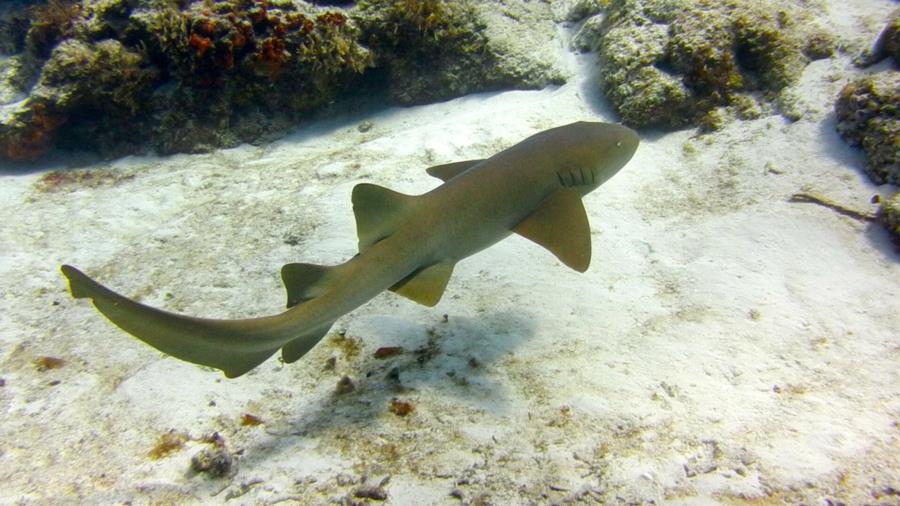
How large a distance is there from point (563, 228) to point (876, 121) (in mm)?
4463

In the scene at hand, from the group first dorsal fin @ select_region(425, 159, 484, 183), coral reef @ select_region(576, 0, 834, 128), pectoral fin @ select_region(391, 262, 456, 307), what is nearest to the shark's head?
first dorsal fin @ select_region(425, 159, 484, 183)

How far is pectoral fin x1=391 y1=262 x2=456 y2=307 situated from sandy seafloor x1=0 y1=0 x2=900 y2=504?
0.82 m

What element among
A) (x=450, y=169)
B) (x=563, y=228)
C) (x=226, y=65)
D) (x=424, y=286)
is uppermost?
(x=226, y=65)

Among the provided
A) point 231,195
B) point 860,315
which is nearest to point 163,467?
point 231,195

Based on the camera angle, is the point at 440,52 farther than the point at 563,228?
Yes

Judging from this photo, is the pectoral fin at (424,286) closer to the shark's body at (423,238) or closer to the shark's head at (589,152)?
the shark's body at (423,238)

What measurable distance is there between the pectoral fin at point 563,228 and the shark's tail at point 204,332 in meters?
1.58

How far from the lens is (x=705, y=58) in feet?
20.3

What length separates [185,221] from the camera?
583 cm

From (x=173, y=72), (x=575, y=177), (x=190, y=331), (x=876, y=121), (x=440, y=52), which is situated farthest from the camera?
(x=440, y=52)

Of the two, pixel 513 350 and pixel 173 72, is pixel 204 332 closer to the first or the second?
pixel 513 350

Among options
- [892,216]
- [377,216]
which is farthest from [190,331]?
[892,216]

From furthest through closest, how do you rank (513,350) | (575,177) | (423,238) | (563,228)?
1. (513,350)
2. (575,177)
3. (563,228)
4. (423,238)

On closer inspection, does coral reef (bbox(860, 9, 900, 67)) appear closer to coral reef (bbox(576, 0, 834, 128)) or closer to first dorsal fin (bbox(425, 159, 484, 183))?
coral reef (bbox(576, 0, 834, 128))
